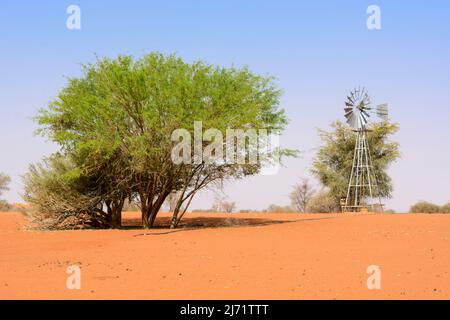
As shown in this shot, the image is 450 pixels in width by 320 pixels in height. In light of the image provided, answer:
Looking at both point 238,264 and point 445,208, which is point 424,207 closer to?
point 445,208

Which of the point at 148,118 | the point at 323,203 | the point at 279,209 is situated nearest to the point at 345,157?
the point at 323,203

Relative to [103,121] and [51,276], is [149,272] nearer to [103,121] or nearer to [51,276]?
[51,276]

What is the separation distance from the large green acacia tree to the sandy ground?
14.5ft

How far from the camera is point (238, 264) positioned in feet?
38.5

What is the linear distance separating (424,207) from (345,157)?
544 inches

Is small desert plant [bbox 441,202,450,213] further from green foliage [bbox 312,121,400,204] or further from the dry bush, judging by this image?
the dry bush

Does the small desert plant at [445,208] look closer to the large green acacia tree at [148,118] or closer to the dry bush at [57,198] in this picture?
the large green acacia tree at [148,118]

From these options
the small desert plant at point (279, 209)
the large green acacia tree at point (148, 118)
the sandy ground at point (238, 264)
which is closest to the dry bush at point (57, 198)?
the large green acacia tree at point (148, 118)

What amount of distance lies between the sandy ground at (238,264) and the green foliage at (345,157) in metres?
28.0

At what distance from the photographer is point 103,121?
23062 millimetres

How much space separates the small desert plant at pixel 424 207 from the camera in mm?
55469

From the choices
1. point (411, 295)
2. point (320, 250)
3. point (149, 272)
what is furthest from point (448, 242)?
point (149, 272)

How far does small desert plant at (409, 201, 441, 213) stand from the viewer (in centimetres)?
5547
